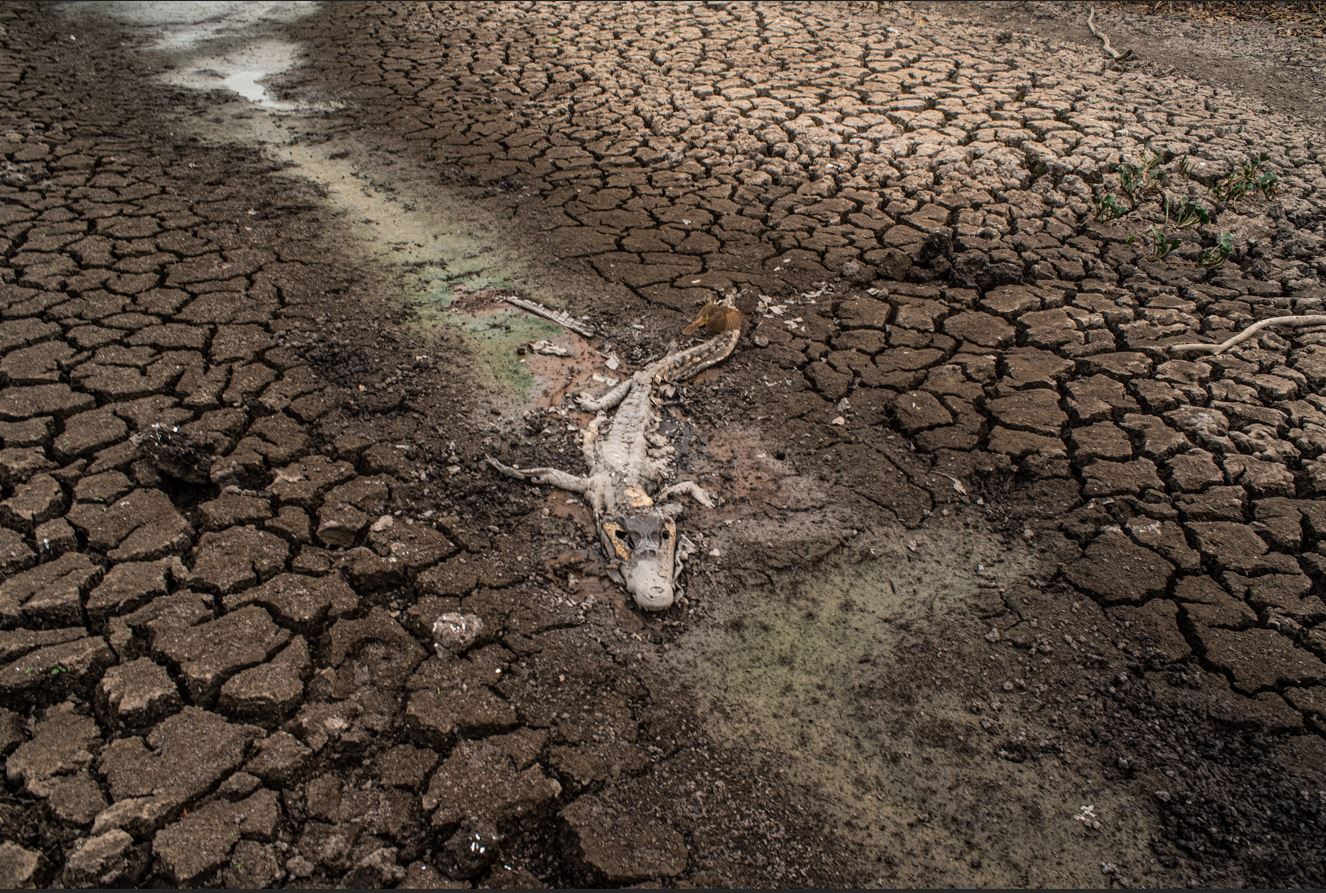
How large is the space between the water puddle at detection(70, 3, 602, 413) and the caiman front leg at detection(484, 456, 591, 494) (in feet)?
1.57

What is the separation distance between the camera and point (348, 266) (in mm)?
4789

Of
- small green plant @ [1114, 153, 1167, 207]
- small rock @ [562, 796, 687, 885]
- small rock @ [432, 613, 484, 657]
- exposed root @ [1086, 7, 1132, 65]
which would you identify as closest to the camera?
small rock @ [562, 796, 687, 885]

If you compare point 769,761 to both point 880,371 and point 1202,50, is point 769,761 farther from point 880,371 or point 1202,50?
point 1202,50

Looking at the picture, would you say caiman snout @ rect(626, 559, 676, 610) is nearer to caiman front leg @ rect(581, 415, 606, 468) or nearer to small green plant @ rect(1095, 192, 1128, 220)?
caiman front leg @ rect(581, 415, 606, 468)

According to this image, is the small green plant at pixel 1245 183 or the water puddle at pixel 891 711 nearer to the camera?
the water puddle at pixel 891 711

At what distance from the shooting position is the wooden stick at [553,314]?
14.5ft

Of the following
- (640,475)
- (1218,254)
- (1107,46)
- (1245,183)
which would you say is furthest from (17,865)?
(1107,46)

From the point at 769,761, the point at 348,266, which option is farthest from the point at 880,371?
the point at 348,266

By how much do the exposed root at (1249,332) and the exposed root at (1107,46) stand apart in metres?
4.47

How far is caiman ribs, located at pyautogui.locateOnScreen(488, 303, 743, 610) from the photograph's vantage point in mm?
3008

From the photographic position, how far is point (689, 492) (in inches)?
135

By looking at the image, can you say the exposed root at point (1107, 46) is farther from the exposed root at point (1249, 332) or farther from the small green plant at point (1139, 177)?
the exposed root at point (1249, 332)

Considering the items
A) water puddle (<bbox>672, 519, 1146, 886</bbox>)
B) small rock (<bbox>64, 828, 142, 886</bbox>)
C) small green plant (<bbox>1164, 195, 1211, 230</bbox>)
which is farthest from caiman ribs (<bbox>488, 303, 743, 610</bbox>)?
small green plant (<bbox>1164, 195, 1211, 230</bbox>)

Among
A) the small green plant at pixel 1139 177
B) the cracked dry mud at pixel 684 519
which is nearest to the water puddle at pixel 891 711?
the cracked dry mud at pixel 684 519
